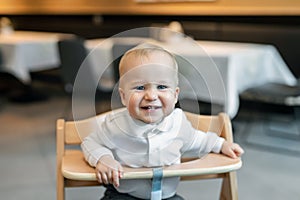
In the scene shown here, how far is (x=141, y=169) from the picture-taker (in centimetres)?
105

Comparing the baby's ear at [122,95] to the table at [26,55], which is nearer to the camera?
the baby's ear at [122,95]

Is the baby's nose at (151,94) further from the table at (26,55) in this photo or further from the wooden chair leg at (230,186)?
the table at (26,55)

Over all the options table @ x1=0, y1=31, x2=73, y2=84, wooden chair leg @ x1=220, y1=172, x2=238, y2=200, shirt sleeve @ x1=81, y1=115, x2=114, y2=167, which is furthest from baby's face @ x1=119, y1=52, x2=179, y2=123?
table @ x1=0, y1=31, x2=73, y2=84

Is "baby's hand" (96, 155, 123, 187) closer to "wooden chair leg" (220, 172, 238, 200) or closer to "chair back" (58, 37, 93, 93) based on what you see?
"wooden chair leg" (220, 172, 238, 200)

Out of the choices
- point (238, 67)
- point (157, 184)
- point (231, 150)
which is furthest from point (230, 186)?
point (238, 67)

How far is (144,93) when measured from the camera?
1.02 meters

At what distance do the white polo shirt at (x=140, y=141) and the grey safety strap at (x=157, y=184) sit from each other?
43 millimetres

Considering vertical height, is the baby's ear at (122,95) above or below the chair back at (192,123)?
above

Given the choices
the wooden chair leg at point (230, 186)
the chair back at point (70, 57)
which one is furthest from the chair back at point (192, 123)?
the chair back at point (70, 57)

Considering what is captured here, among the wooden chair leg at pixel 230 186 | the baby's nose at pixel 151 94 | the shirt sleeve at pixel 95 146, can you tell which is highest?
the baby's nose at pixel 151 94

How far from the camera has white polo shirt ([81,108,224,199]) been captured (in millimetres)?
1069

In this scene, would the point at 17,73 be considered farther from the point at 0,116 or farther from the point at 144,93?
the point at 144,93

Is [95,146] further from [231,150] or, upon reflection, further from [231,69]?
[231,69]

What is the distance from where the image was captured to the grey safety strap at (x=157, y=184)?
102 cm
